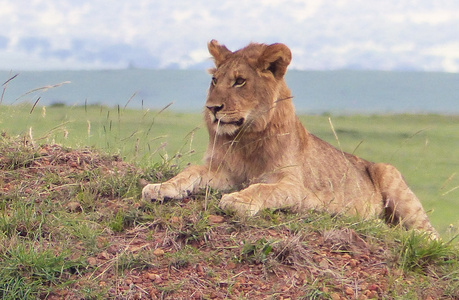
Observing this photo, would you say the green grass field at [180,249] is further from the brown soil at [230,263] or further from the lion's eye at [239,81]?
the lion's eye at [239,81]

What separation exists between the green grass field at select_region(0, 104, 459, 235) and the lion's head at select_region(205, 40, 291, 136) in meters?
0.56

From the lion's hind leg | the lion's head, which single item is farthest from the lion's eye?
the lion's hind leg

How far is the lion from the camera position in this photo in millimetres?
5910

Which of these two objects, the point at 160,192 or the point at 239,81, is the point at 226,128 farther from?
the point at 160,192

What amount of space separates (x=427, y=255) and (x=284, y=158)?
158 cm

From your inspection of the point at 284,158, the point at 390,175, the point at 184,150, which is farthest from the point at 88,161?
the point at 390,175

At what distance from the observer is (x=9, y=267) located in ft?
15.6

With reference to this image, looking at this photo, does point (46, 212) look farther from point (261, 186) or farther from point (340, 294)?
point (340, 294)

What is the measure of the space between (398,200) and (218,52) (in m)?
2.58

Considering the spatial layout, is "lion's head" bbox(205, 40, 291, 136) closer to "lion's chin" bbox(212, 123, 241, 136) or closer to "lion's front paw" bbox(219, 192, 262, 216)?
"lion's chin" bbox(212, 123, 241, 136)

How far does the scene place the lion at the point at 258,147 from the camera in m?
5.91

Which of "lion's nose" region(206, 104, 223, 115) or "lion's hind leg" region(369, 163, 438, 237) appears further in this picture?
"lion's hind leg" region(369, 163, 438, 237)

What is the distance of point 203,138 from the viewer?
1061 cm

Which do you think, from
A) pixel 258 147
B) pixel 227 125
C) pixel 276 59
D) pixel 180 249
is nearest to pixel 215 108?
pixel 227 125
